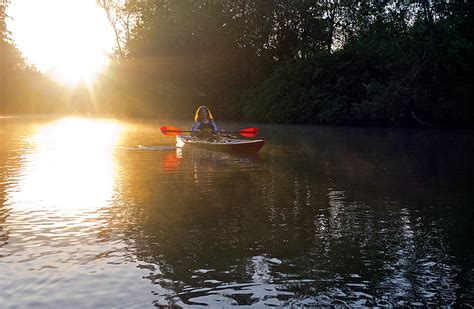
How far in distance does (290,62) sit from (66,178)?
36.8 meters

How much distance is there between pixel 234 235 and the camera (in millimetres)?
7312

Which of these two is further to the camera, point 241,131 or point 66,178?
point 241,131

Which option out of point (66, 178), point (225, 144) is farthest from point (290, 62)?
point (66, 178)

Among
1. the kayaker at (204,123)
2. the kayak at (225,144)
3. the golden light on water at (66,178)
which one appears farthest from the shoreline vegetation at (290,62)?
the golden light on water at (66,178)

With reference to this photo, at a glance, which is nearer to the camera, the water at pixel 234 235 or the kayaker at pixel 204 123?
the water at pixel 234 235

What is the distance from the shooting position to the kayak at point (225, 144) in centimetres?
1805

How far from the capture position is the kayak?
18.0 metres

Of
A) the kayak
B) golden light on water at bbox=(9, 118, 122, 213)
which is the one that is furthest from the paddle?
golden light on water at bbox=(9, 118, 122, 213)

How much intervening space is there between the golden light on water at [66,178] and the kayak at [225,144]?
3.02 meters

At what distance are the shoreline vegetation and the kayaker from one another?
667 inches

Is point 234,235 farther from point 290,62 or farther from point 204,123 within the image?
point 290,62

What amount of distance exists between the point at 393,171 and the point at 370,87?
24045 mm

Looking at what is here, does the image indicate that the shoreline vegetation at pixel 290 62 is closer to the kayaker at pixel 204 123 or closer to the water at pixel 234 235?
the kayaker at pixel 204 123

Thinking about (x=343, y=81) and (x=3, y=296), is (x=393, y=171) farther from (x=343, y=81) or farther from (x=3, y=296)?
(x=343, y=81)
